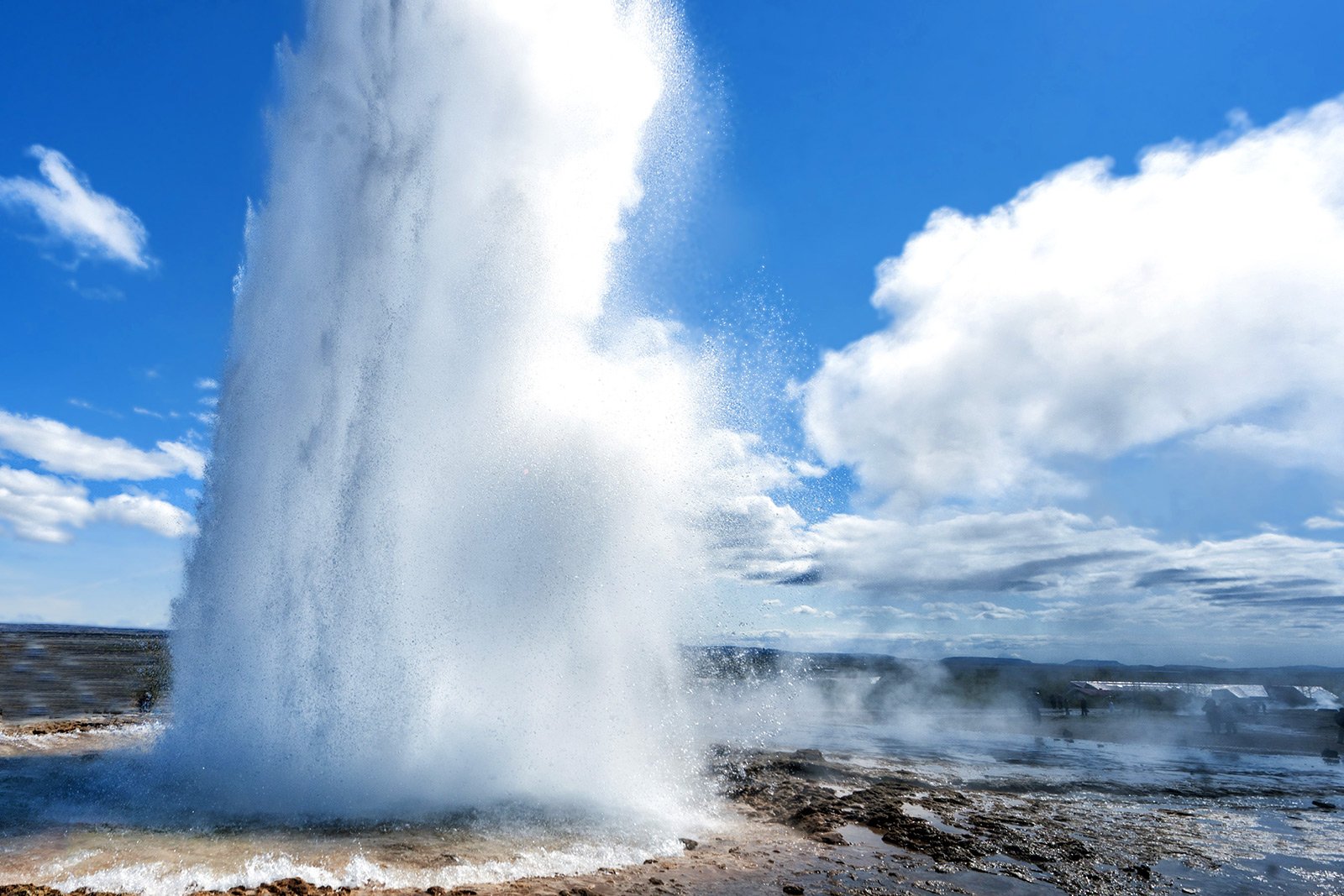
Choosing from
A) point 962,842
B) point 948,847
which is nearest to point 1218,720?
point 962,842

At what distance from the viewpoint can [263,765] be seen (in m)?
13.8

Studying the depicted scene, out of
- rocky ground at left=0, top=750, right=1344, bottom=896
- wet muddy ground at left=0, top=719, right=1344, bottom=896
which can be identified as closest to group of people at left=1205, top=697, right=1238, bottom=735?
wet muddy ground at left=0, top=719, right=1344, bottom=896

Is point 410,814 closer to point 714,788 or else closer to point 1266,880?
point 714,788

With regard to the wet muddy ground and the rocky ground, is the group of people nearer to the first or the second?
the wet muddy ground

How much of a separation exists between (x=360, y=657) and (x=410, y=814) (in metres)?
3.69

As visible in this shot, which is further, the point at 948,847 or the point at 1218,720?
the point at 1218,720

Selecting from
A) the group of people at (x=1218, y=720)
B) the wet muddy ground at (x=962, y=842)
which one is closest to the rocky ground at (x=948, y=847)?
the wet muddy ground at (x=962, y=842)

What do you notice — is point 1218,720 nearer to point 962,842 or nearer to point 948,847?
point 962,842

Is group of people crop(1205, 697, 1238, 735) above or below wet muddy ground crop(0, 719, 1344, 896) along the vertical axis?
below

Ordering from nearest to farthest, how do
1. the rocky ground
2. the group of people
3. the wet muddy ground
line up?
the rocky ground
the wet muddy ground
the group of people

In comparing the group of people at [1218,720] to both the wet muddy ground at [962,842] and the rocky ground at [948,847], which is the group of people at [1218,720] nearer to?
the wet muddy ground at [962,842]

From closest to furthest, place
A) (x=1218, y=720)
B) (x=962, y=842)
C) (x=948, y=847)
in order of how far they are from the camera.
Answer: (x=948, y=847)
(x=962, y=842)
(x=1218, y=720)

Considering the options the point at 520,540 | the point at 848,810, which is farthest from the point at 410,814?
the point at 848,810

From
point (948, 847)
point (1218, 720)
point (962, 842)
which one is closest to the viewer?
point (948, 847)
